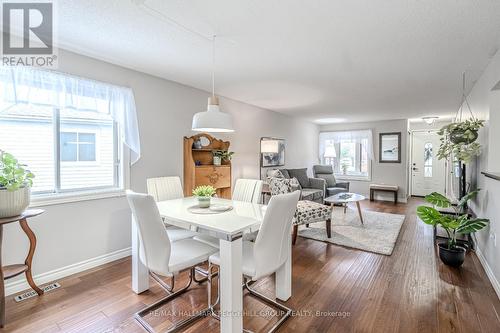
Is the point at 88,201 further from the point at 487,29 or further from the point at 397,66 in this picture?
the point at 487,29

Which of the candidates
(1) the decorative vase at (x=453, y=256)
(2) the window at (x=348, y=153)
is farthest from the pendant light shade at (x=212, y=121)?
(2) the window at (x=348, y=153)

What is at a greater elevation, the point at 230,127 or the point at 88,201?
the point at 230,127

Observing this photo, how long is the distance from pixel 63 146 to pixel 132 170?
75 centimetres

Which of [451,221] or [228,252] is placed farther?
[451,221]

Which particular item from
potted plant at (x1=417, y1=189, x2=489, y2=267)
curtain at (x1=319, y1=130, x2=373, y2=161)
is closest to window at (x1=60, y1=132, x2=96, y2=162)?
potted plant at (x1=417, y1=189, x2=489, y2=267)

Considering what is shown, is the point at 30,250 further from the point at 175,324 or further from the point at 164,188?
the point at 175,324

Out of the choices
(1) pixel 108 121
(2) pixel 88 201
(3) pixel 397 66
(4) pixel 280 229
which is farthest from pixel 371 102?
(2) pixel 88 201

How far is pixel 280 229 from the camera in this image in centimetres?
178

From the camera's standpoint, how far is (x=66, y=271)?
2598 millimetres

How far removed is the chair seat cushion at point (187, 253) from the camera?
5.88 ft

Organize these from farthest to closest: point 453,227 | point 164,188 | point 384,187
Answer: point 384,187, point 164,188, point 453,227

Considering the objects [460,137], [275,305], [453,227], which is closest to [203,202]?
[275,305]

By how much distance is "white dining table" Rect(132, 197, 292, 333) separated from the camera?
166 centimetres

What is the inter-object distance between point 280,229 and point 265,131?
13.4ft
